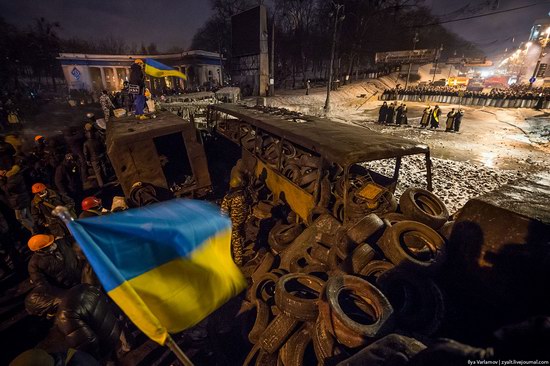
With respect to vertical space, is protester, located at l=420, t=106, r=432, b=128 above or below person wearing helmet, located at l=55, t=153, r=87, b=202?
above

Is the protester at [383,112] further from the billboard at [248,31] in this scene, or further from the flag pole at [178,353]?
the flag pole at [178,353]

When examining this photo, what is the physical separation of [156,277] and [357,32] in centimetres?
4841

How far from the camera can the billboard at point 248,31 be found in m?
27.0

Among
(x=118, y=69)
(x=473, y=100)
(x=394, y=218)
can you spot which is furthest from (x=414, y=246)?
(x=118, y=69)

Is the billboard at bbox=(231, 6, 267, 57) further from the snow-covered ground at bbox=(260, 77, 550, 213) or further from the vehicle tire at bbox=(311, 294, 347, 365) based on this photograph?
the vehicle tire at bbox=(311, 294, 347, 365)

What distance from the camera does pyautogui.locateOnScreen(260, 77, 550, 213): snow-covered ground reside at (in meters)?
9.08

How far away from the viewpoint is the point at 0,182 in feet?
18.9

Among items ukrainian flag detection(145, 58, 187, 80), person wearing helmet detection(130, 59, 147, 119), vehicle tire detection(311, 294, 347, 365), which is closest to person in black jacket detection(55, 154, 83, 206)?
person wearing helmet detection(130, 59, 147, 119)

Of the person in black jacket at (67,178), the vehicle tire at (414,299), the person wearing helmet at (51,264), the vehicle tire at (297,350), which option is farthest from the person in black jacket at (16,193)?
the vehicle tire at (414,299)

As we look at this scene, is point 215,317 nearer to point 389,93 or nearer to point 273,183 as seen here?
point 273,183

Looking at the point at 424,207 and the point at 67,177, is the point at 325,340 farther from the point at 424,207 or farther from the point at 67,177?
the point at 67,177

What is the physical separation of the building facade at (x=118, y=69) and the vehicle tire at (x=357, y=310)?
1696 inches

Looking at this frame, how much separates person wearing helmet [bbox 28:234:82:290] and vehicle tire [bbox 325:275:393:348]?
14.0 feet

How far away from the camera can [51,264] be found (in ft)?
12.5
